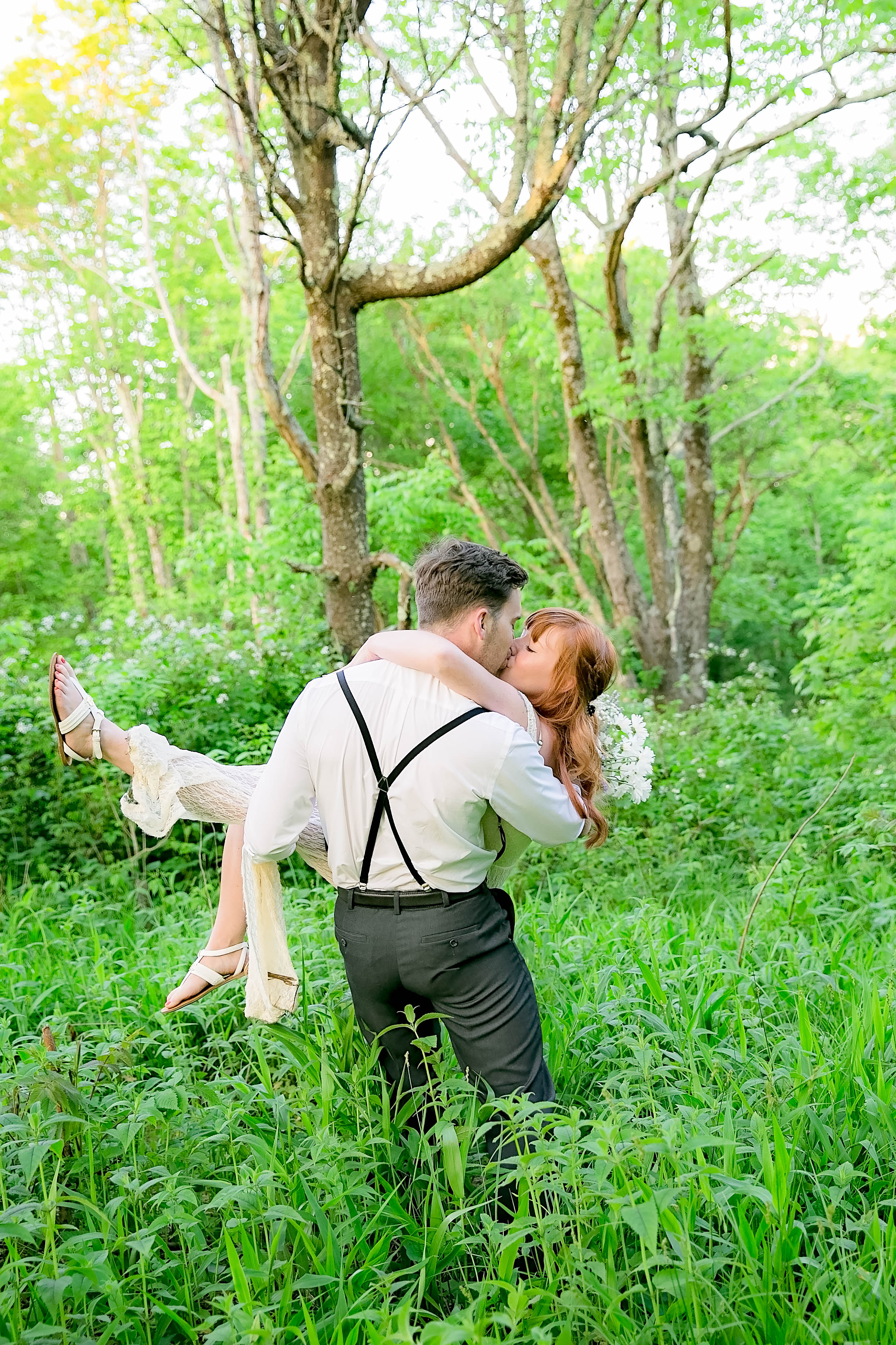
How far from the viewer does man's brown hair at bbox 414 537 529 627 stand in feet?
8.64

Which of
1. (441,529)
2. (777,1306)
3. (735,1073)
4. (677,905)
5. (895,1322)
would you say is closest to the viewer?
(895,1322)

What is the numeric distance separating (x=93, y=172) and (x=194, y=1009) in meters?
22.9

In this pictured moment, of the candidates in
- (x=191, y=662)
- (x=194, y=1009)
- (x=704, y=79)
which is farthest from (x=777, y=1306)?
(x=704, y=79)

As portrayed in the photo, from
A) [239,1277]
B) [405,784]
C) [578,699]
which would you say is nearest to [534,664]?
[578,699]

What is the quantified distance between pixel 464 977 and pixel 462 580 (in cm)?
104

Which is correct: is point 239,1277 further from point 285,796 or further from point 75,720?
point 75,720

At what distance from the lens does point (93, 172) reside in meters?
22.0

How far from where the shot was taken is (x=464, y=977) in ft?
8.52

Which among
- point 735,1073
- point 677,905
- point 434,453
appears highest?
point 434,453

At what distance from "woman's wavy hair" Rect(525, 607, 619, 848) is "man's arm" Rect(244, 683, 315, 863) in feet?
2.30

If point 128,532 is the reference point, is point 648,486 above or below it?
above

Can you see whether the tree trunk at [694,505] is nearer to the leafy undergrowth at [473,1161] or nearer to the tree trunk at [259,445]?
the tree trunk at [259,445]

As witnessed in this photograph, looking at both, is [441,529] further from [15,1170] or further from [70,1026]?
[15,1170]

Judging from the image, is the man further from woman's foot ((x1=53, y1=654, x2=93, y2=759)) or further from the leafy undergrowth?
woman's foot ((x1=53, y1=654, x2=93, y2=759))
